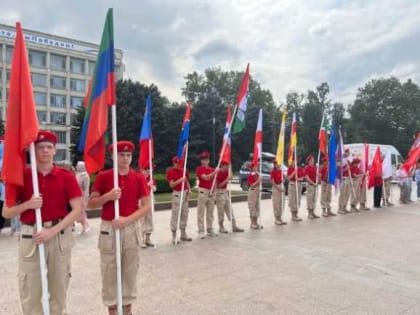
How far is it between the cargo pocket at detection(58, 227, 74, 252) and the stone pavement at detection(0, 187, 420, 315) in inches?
55.4

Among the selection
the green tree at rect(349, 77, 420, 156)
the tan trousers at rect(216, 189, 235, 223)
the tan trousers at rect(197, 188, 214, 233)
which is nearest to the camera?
the tan trousers at rect(197, 188, 214, 233)

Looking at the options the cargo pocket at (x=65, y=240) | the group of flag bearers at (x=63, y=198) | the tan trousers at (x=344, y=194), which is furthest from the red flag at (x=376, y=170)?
the cargo pocket at (x=65, y=240)

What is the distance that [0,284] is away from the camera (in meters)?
5.45

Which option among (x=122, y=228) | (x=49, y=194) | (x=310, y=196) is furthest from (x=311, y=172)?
(x=49, y=194)

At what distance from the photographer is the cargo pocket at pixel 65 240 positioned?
338 cm

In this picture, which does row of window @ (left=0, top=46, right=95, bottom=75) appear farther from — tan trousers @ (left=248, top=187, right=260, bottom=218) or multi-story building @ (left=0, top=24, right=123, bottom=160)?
tan trousers @ (left=248, top=187, right=260, bottom=218)

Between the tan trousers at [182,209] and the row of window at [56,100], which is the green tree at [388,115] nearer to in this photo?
the row of window at [56,100]

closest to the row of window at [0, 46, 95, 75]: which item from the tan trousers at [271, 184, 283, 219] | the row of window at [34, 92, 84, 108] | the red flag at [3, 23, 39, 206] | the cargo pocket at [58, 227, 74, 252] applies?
the row of window at [34, 92, 84, 108]

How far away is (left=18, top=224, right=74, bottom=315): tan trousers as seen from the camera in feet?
10.7

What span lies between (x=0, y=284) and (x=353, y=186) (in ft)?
38.9

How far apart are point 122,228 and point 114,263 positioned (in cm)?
36

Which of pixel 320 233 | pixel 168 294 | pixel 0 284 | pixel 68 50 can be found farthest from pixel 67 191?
pixel 68 50

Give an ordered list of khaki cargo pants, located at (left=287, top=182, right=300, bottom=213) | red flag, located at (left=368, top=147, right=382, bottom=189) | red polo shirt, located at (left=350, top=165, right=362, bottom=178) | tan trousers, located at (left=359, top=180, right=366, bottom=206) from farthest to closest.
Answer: red flag, located at (left=368, top=147, right=382, bottom=189), tan trousers, located at (left=359, top=180, right=366, bottom=206), red polo shirt, located at (left=350, top=165, right=362, bottom=178), khaki cargo pants, located at (left=287, top=182, right=300, bottom=213)

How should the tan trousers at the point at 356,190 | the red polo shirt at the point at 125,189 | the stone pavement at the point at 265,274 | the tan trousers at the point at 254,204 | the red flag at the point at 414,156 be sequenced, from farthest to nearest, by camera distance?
the red flag at the point at 414,156 → the tan trousers at the point at 356,190 → the tan trousers at the point at 254,204 → the stone pavement at the point at 265,274 → the red polo shirt at the point at 125,189
